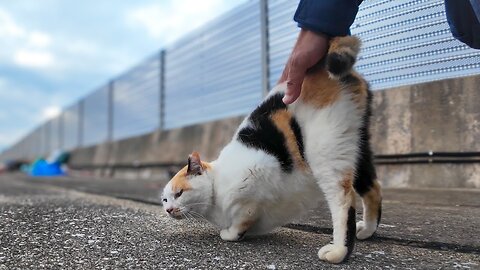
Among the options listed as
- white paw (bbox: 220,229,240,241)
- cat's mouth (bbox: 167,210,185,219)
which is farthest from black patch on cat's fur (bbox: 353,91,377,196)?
cat's mouth (bbox: 167,210,185,219)

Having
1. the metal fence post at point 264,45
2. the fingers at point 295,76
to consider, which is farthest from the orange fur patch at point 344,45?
the metal fence post at point 264,45

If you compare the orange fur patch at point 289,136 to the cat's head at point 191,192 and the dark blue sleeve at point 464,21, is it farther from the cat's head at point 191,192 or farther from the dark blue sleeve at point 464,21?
the dark blue sleeve at point 464,21

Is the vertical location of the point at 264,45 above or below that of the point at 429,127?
above

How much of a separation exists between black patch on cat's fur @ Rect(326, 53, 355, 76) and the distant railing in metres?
0.22

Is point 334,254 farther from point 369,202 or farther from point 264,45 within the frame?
point 264,45

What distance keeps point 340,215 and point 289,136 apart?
417mm

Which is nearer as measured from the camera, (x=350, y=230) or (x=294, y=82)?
(x=350, y=230)

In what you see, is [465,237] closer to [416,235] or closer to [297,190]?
[416,235]

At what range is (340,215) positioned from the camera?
1819 mm

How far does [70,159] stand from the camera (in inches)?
533

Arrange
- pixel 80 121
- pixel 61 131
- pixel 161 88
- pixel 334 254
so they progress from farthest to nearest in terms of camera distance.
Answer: pixel 61 131, pixel 80 121, pixel 161 88, pixel 334 254

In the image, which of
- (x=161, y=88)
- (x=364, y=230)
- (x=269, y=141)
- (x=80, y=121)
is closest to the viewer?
(x=269, y=141)

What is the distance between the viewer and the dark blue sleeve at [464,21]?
2.04 metres

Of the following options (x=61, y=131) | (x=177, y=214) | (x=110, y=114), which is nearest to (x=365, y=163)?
(x=177, y=214)
